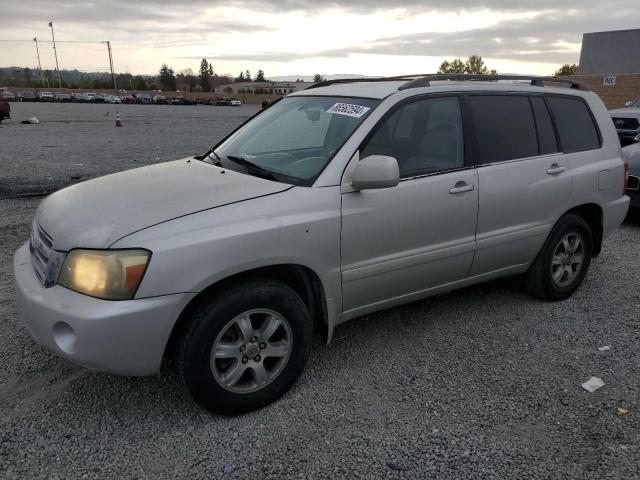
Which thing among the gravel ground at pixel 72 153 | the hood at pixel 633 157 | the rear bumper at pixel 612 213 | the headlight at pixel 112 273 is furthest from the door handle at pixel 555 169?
the gravel ground at pixel 72 153

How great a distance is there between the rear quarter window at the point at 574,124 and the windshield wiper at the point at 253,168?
8.24 ft

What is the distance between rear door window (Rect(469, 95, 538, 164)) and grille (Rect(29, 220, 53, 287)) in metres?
2.80

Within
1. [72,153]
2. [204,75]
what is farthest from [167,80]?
[72,153]

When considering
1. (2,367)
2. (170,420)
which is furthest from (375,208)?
(2,367)

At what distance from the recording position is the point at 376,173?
2.98 m

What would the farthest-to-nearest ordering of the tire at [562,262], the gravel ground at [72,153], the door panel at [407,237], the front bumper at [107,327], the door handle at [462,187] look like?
the gravel ground at [72,153] < the tire at [562,262] < the door handle at [462,187] < the door panel at [407,237] < the front bumper at [107,327]

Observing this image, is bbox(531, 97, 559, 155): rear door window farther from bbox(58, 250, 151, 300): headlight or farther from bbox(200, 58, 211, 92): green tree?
bbox(200, 58, 211, 92): green tree

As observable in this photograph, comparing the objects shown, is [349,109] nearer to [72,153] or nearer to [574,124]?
[574,124]

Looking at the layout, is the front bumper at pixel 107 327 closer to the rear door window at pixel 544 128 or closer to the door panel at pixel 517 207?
the door panel at pixel 517 207

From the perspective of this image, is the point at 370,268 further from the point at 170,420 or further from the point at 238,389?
the point at 170,420

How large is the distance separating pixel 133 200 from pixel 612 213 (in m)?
4.01

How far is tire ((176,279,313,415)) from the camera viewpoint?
8.75 feet

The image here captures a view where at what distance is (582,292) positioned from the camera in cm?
476

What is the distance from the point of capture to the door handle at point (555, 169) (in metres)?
4.11
